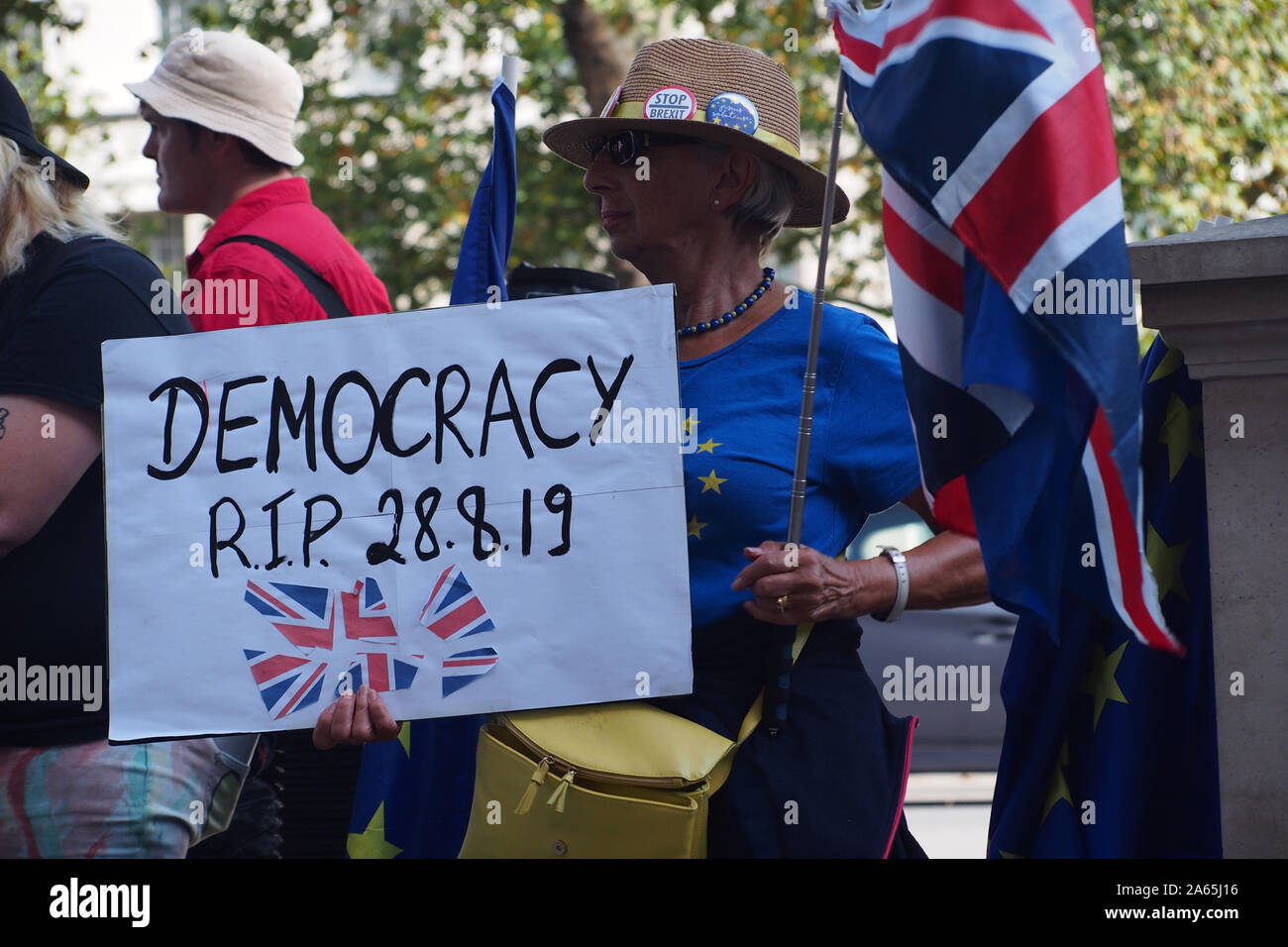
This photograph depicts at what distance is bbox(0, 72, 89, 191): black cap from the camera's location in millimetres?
2895

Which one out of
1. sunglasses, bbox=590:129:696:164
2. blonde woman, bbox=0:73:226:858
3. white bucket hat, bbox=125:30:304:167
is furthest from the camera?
white bucket hat, bbox=125:30:304:167

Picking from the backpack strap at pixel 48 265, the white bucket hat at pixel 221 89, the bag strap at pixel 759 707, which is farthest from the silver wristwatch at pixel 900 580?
the white bucket hat at pixel 221 89

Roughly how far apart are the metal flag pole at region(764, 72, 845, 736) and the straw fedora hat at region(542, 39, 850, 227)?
187 millimetres

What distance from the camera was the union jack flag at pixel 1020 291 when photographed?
7.89 feet

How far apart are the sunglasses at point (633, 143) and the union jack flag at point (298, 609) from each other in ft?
3.14

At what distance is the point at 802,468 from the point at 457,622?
64 cm
